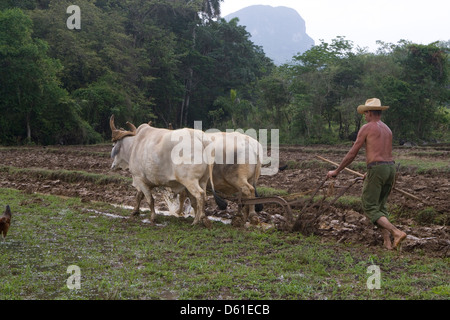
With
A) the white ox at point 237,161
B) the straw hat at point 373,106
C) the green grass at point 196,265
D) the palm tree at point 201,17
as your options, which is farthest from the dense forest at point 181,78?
the green grass at point 196,265

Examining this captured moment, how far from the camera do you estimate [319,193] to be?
12.1 metres

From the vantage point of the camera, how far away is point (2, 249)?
6930 mm

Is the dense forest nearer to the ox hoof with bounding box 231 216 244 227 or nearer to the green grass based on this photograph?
the ox hoof with bounding box 231 216 244 227

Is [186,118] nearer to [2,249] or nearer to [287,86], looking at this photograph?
[287,86]

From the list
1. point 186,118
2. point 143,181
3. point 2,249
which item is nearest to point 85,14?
point 186,118

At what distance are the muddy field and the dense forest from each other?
812 cm

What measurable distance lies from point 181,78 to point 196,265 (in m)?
41.6

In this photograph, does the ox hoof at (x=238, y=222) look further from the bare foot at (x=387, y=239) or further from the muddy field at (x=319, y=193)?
the bare foot at (x=387, y=239)

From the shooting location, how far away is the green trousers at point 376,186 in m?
6.78

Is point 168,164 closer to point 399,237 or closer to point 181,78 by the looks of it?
point 399,237

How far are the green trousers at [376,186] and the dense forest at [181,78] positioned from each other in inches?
884

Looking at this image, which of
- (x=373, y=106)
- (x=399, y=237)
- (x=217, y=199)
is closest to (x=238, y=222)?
(x=217, y=199)

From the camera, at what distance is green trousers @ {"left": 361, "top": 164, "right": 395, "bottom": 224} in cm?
678
